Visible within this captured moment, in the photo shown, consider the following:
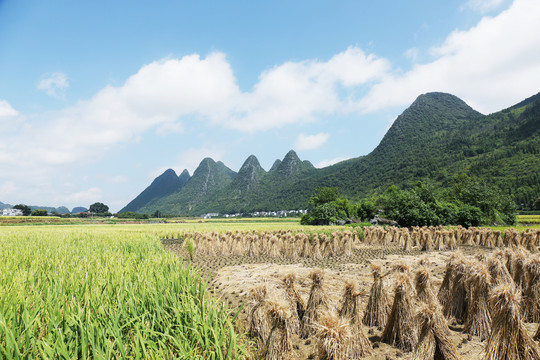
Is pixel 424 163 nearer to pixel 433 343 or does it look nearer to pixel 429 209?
pixel 429 209

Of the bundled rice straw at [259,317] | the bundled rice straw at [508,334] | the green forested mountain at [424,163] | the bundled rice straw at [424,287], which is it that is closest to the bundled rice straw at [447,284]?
the bundled rice straw at [424,287]

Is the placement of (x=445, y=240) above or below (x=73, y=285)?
below

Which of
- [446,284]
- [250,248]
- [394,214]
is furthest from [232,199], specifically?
[446,284]

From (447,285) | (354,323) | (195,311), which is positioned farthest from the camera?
(447,285)

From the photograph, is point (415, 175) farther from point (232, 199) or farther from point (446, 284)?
point (232, 199)

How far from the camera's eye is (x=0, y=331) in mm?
2512

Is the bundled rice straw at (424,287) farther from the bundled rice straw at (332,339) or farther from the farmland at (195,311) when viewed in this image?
the bundled rice straw at (332,339)

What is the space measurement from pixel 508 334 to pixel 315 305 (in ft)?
7.05

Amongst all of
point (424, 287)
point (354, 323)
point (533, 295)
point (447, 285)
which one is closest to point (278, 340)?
point (354, 323)

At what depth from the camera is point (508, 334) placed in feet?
9.02

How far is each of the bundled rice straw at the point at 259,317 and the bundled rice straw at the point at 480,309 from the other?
3.00 metres

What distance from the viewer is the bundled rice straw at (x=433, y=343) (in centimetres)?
279

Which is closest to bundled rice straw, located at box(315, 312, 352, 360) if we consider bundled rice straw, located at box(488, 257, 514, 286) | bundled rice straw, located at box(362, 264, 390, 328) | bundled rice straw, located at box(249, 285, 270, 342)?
bundled rice straw, located at box(249, 285, 270, 342)

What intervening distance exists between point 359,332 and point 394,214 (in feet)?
81.1
